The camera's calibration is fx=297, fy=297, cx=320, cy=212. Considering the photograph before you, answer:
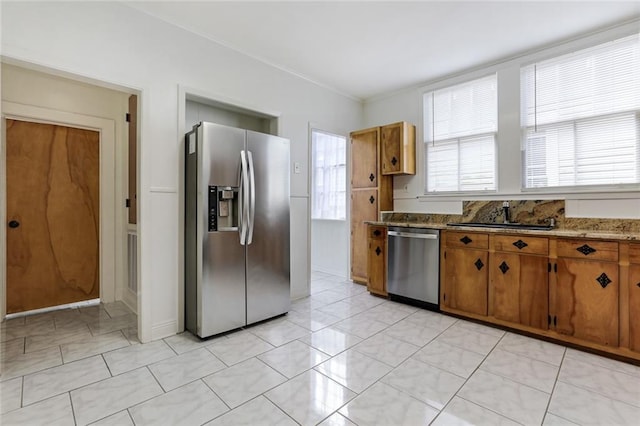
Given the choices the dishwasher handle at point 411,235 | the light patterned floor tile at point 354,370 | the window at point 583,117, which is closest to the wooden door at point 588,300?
the window at point 583,117

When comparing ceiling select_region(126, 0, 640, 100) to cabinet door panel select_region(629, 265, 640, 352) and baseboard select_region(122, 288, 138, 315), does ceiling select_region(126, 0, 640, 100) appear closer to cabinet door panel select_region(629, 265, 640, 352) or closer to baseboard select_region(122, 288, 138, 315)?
cabinet door panel select_region(629, 265, 640, 352)

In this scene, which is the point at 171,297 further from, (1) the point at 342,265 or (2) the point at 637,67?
(2) the point at 637,67

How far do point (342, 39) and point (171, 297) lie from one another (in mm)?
2968

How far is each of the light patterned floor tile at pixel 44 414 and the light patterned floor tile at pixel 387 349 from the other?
189cm

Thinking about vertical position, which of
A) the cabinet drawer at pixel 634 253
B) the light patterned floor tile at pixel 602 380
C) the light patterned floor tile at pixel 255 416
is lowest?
the light patterned floor tile at pixel 602 380

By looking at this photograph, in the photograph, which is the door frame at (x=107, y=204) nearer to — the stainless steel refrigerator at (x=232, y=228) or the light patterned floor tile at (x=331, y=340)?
the stainless steel refrigerator at (x=232, y=228)

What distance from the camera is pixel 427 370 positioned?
6.97 feet

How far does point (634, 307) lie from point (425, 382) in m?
1.72

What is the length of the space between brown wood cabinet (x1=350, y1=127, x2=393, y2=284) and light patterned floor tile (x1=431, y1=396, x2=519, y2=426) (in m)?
2.60

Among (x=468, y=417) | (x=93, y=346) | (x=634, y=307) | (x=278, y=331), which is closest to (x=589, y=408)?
(x=468, y=417)

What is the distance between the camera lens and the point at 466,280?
307cm

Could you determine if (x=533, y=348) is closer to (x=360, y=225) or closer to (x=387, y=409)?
(x=387, y=409)

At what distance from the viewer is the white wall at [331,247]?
4840mm

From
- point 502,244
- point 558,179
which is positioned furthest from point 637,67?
point 502,244
